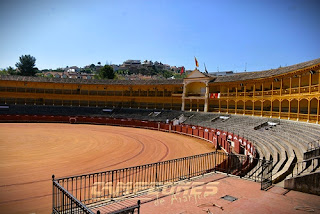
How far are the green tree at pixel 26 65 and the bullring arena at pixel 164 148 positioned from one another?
183ft

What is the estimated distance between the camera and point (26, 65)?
99688 millimetres

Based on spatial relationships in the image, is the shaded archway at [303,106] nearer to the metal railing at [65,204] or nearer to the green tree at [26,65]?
the metal railing at [65,204]

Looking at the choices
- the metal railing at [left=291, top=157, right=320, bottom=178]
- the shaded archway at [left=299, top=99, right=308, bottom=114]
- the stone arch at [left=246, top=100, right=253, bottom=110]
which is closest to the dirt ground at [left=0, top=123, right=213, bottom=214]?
the metal railing at [left=291, top=157, right=320, bottom=178]

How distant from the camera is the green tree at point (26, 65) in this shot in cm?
9888

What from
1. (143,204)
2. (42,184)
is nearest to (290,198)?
(143,204)

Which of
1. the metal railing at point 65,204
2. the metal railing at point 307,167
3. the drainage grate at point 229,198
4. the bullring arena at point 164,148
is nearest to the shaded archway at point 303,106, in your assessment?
the bullring arena at point 164,148

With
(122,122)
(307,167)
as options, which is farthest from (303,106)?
(122,122)

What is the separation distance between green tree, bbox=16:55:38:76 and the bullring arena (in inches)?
2199

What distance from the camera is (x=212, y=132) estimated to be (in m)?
29.1

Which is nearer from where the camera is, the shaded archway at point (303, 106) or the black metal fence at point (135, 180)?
the black metal fence at point (135, 180)

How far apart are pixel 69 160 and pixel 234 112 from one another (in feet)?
93.2

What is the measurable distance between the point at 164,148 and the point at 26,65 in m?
98.2

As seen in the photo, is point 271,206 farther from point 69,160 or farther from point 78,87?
point 78,87

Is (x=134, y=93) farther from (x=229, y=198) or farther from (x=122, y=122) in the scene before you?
(x=229, y=198)
